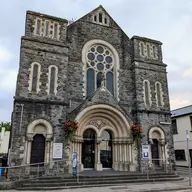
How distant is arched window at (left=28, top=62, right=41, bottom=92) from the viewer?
12.5 metres

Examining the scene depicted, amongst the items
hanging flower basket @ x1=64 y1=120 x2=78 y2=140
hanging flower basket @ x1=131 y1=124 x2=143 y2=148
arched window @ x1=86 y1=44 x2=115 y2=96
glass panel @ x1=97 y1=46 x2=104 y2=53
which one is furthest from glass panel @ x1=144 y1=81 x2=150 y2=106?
hanging flower basket @ x1=64 y1=120 x2=78 y2=140

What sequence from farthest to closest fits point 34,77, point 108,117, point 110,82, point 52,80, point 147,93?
point 110,82 → point 147,93 → point 108,117 → point 52,80 → point 34,77

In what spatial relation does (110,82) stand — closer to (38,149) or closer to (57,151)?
(57,151)

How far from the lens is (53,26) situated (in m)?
14.6

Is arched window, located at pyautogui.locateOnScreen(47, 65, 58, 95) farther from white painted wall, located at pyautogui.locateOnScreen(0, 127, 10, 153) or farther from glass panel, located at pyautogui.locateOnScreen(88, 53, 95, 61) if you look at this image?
white painted wall, located at pyautogui.locateOnScreen(0, 127, 10, 153)

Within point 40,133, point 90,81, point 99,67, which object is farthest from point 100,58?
point 40,133

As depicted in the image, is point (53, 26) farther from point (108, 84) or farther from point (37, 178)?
point (37, 178)

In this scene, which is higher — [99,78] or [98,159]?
[99,78]

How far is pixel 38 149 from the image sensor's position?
461 inches

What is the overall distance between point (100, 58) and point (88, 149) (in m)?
7.20

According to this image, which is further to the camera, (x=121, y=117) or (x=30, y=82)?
(x=121, y=117)

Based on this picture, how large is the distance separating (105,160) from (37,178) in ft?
17.7

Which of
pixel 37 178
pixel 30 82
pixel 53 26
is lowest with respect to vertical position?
pixel 37 178

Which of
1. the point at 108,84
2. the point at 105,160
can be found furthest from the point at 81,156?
the point at 108,84
